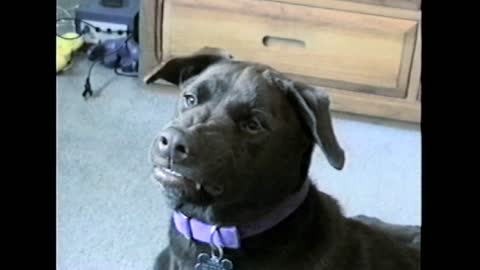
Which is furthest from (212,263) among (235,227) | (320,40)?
(320,40)

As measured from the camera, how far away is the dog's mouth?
3.92ft

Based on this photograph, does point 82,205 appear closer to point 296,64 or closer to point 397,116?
point 296,64

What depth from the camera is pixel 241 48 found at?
2512 millimetres

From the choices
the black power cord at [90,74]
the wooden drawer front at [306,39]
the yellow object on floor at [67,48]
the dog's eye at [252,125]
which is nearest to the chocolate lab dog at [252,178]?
the dog's eye at [252,125]

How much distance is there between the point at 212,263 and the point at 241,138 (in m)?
0.21

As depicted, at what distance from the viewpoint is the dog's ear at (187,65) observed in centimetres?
142

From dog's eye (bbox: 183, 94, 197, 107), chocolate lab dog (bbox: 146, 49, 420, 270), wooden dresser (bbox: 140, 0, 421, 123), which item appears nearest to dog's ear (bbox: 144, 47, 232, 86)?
chocolate lab dog (bbox: 146, 49, 420, 270)

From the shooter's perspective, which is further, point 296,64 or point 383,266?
point 296,64

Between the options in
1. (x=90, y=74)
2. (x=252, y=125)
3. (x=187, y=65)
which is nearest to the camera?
(x=252, y=125)

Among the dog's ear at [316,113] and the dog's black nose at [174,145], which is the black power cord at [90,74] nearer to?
the dog's ear at [316,113]

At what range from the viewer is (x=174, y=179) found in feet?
3.93

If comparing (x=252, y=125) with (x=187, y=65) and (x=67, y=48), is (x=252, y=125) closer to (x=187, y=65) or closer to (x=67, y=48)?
(x=187, y=65)
